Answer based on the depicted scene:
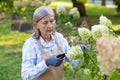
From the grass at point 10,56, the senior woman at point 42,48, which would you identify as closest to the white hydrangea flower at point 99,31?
the senior woman at point 42,48

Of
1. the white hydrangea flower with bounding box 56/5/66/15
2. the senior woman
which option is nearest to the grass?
the white hydrangea flower with bounding box 56/5/66/15

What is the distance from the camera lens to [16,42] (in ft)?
38.5

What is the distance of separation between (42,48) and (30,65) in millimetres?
237

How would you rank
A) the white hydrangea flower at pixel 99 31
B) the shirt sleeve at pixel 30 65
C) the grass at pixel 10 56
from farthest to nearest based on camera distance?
the grass at pixel 10 56 < the shirt sleeve at pixel 30 65 < the white hydrangea flower at pixel 99 31

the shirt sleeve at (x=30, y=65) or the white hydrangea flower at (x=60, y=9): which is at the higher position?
the shirt sleeve at (x=30, y=65)

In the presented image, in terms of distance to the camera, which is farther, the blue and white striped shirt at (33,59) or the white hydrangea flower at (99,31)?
the blue and white striped shirt at (33,59)

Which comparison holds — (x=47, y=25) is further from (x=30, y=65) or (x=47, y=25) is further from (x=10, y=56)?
(x=10, y=56)

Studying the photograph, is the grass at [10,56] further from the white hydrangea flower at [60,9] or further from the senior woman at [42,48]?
the senior woman at [42,48]

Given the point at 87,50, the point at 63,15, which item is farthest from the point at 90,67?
the point at 63,15

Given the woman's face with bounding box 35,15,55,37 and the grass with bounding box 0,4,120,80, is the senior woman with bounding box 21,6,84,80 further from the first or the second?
the grass with bounding box 0,4,120,80

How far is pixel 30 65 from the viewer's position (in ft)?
10.8

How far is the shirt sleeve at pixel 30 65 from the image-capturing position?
10.6 feet

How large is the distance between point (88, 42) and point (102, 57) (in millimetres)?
1069

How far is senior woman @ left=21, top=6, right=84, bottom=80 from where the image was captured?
326 cm
